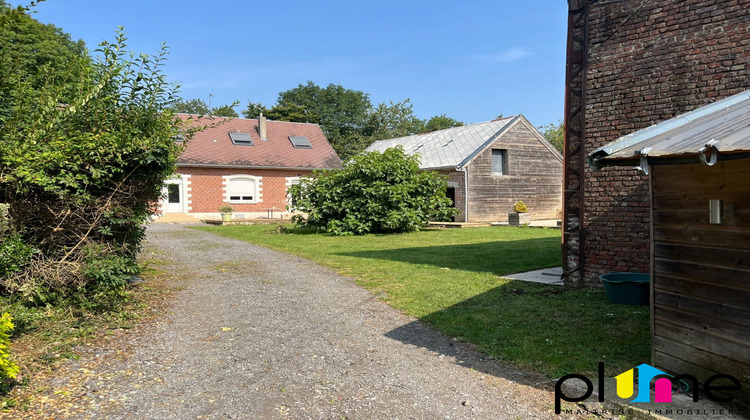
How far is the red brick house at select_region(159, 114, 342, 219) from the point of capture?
29172 millimetres

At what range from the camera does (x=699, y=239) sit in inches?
158

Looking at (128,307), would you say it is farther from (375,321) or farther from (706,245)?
(706,245)

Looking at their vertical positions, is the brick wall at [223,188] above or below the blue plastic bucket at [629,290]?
above

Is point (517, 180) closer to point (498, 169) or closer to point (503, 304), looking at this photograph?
point (498, 169)

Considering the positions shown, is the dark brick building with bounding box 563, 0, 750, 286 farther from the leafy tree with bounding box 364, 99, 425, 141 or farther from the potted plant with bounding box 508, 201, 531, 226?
the leafy tree with bounding box 364, 99, 425, 141

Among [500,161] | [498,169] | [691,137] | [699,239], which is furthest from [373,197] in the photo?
[691,137]

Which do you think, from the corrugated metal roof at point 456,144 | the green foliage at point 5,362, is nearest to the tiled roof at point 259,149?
the corrugated metal roof at point 456,144

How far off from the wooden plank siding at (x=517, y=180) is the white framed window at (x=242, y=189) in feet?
43.4

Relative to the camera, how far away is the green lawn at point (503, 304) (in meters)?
5.06

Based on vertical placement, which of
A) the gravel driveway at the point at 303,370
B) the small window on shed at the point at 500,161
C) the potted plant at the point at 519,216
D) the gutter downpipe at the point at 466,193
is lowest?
the gravel driveway at the point at 303,370

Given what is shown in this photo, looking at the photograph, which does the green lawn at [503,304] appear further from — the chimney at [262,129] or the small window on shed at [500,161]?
the chimney at [262,129]

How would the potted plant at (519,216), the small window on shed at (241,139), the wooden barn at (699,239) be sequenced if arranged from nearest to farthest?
Result: the wooden barn at (699,239) < the potted plant at (519,216) < the small window on shed at (241,139)

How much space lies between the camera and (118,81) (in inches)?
256

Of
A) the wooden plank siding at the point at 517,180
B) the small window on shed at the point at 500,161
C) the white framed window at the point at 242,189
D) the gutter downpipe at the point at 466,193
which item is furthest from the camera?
the white framed window at the point at 242,189
